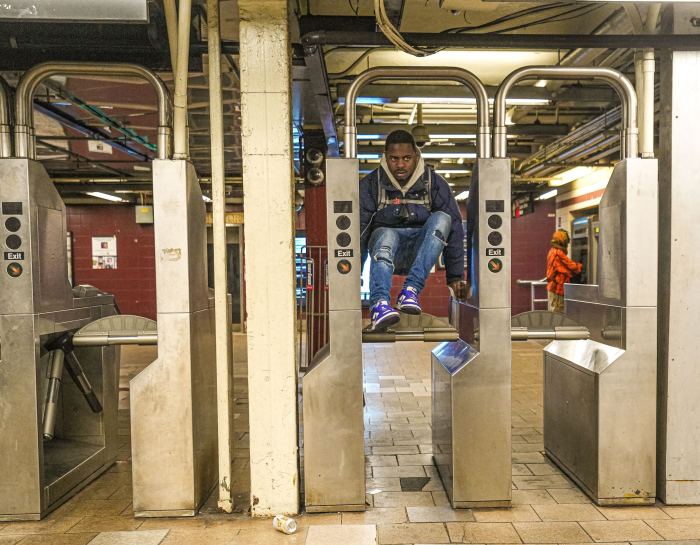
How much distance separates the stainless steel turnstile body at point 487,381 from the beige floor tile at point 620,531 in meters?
0.44

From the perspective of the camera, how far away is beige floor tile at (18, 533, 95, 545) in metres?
2.49

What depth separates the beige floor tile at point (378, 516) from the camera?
2.65 m

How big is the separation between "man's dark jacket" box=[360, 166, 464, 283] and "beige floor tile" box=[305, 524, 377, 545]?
1.56 meters

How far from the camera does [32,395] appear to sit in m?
2.70

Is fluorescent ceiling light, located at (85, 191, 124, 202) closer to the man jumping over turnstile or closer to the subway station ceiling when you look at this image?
the subway station ceiling

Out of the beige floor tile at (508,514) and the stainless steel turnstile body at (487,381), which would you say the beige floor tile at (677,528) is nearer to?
the beige floor tile at (508,514)

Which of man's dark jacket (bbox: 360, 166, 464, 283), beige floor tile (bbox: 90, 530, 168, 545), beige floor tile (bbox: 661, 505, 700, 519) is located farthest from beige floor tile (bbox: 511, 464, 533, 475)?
beige floor tile (bbox: 90, 530, 168, 545)

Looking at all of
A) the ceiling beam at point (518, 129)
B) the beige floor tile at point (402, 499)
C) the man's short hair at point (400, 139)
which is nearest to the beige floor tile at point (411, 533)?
the beige floor tile at point (402, 499)

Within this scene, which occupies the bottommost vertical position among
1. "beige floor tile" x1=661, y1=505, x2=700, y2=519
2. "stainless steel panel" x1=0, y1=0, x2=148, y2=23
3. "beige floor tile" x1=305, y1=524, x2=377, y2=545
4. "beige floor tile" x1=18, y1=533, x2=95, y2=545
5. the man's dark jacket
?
"beige floor tile" x1=18, y1=533, x2=95, y2=545

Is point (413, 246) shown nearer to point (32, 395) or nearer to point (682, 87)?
point (682, 87)

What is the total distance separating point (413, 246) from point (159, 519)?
2173 millimetres

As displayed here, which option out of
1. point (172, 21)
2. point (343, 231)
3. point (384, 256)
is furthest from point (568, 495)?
point (172, 21)

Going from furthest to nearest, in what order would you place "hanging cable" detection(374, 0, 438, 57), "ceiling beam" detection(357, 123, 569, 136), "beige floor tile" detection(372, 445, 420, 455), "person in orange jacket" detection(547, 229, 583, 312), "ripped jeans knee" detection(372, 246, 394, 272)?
"person in orange jacket" detection(547, 229, 583, 312) < "ceiling beam" detection(357, 123, 569, 136) < "beige floor tile" detection(372, 445, 420, 455) < "ripped jeans knee" detection(372, 246, 394, 272) < "hanging cable" detection(374, 0, 438, 57)

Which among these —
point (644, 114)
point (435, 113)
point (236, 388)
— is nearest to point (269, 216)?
point (644, 114)
